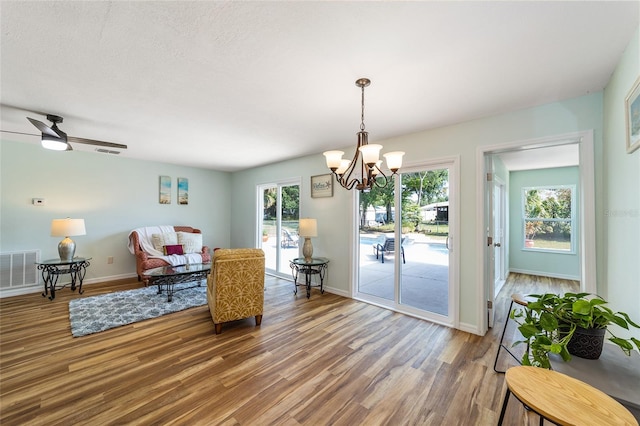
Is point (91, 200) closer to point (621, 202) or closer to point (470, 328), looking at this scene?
point (470, 328)

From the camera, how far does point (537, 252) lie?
561 centimetres

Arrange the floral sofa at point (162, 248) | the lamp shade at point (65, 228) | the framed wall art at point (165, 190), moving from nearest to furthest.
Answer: the lamp shade at point (65, 228) → the floral sofa at point (162, 248) → the framed wall art at point (165, 190)

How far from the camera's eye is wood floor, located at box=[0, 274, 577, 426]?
168 cm

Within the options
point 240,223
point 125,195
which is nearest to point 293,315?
point 240,223

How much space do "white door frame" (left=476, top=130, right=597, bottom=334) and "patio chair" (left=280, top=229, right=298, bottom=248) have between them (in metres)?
3.39

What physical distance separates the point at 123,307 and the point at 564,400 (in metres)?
4.52

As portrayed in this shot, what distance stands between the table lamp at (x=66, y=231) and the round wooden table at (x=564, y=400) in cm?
550

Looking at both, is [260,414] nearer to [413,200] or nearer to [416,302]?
[416,302]

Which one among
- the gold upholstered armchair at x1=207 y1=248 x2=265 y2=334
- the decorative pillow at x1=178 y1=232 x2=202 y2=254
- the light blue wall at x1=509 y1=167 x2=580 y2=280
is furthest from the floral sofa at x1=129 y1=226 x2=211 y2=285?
the light blue wall at x1=509 y1=167 x2=580 y2=280

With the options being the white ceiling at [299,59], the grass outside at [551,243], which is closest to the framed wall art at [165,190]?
the white ceiling at [299,59]

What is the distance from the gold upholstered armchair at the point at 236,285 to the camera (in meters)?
2.78

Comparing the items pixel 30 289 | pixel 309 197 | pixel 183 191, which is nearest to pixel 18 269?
pixel 30 289

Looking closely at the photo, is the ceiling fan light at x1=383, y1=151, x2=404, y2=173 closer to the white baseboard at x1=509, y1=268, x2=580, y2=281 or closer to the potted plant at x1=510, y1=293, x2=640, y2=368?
the potted plant at x1=510, y1=293, x2=640, y2=368

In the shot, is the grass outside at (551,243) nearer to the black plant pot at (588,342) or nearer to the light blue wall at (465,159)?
the light blue wall at (465,159)
